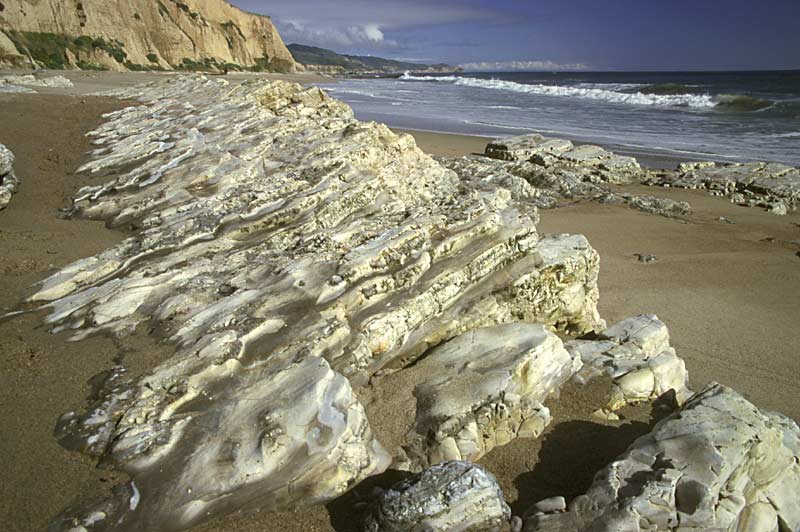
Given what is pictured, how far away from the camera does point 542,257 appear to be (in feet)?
19.4

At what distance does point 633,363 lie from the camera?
5.21 metres

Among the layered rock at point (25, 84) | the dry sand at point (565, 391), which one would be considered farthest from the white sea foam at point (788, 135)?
the layered rock at point (25, 84)

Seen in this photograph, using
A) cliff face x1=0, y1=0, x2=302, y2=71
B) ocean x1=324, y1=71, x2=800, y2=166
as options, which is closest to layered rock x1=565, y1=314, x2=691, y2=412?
ocean x1=324, y1=71, x2=800, y2=166

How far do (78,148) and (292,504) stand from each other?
34.4 ft

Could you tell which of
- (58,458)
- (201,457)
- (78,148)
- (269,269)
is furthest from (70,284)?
(78,148)

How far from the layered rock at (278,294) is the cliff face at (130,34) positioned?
120 ft

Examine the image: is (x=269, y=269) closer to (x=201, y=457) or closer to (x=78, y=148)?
(x=201, y=457)

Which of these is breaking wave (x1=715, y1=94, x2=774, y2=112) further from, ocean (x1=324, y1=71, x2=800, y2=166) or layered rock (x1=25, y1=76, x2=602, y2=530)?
layered rock (x1=25, y1=76, x2=602, y2=530)

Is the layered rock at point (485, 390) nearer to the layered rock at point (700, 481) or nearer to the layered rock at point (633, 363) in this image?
the layered rock at point (633, 363)

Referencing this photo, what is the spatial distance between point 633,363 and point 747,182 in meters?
13.9

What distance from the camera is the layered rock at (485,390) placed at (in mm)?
4047

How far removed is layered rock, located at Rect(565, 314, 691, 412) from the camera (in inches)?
196

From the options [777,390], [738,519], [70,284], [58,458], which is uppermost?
[70,284]

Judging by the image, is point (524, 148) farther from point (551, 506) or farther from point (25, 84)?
point (25, 84)
